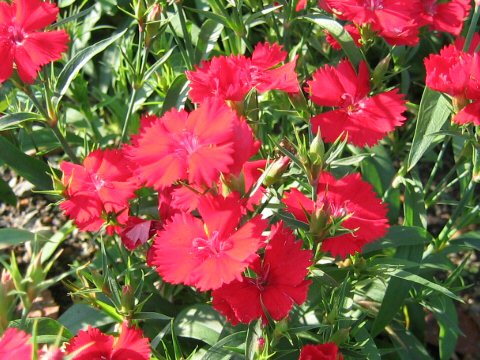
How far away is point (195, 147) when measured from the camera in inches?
41.5

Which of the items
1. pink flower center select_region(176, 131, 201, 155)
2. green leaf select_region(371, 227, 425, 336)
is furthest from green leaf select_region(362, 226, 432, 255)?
pink flower center select_region(176, 131, 201, 155)

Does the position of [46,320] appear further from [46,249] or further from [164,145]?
[164,145]

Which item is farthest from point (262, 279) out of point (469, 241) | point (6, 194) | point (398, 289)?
point (6, 194)

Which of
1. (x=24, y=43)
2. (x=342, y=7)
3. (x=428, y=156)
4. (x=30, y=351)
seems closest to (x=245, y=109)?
(x=342, y=7)

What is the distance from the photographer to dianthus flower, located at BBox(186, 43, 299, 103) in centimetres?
119

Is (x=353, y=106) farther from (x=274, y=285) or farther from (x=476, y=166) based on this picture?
(x=274, y=285)

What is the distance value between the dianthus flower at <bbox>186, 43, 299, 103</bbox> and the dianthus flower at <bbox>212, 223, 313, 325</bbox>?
0.27m

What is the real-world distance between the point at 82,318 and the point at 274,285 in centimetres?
62

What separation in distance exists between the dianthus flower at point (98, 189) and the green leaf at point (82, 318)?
0.33 m

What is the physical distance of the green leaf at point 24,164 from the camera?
158 cm

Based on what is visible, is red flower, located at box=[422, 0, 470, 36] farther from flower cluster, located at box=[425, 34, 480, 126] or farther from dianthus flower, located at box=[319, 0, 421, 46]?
flower cluster, located at box=[425, 34, 480, 126]

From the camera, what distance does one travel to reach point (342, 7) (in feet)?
4.55

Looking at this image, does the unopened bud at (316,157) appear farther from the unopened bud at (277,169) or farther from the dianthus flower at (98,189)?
the dianthus flower at (98,189)

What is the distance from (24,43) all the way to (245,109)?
450 millimetres
